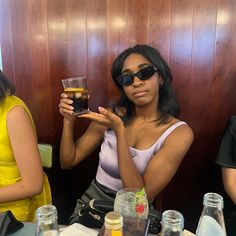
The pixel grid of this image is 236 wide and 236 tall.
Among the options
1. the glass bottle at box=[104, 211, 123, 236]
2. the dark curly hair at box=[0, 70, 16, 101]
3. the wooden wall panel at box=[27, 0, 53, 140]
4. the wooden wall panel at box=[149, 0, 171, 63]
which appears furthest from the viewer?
the wooden wall panel at box=[27, 0, 53, 140]

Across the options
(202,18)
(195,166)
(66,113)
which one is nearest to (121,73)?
(66,113)

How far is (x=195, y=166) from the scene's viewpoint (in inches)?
72.7

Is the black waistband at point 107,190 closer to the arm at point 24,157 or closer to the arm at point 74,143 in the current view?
the arm at point 74,143

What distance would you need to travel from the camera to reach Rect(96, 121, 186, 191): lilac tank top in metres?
1.29

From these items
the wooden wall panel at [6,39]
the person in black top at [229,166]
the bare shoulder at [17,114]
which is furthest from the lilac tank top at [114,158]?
the wooden wall panel at [6,39]

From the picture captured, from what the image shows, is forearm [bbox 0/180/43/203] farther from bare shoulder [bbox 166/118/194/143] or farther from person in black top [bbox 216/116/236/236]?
person in black top [bbox 216/116/236/236]

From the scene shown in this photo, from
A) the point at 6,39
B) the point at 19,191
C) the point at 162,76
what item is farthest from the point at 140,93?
the point at 6,39

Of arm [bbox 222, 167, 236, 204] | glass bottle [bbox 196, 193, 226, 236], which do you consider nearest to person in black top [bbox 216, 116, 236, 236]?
arm [bbox 222, 167, 236, 204]

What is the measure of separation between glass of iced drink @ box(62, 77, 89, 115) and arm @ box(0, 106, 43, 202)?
0.24m

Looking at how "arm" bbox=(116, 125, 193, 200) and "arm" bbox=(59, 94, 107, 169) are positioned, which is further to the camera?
"arm" bbox=(59, 94, 107, 169)

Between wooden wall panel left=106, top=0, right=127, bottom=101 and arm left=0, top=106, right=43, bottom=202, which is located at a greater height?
wooden wall panel left=106, top=0, right=127, bottom=101

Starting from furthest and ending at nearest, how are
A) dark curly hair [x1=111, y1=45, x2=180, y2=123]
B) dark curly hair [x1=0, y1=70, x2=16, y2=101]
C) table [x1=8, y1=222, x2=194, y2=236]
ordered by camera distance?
dark curly hair [x1=111, y1=45, x2=180, y2=123], dark curly hair [x1=0, y1=70, x2=16, y2=101], table [x1=8, y1=222, x2=194, y2=236]

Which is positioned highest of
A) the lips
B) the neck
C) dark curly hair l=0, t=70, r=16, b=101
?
dark curly hair l=0, t=70, r=16, b=101

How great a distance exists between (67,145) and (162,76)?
2.09 ft
